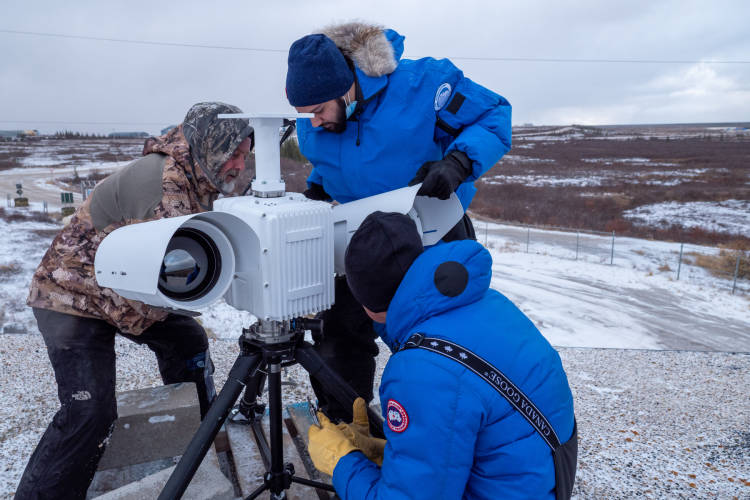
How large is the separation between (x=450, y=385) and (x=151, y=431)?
2048 millimetres

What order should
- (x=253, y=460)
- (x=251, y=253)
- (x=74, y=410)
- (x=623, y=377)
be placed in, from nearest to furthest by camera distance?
(x=251, y=253) < (x=74, y=410) < (x=253, y=460) < (x=623, y=377)

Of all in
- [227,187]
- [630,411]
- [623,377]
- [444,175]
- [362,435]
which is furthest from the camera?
[623,377]

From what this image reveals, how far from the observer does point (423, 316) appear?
1312 millimetres

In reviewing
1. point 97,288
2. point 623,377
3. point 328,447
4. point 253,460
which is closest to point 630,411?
point 623,377

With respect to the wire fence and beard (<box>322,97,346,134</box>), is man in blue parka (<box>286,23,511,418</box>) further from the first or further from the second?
the wire fence

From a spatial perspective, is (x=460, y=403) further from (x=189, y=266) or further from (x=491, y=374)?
(x=189, y=266)

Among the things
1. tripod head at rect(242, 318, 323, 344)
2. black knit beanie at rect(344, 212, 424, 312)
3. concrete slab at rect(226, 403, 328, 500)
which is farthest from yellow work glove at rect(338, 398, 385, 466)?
concrete slab at rect(226, 403, 328, 500)

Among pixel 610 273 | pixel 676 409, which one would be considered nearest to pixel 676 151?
pixel 610 273

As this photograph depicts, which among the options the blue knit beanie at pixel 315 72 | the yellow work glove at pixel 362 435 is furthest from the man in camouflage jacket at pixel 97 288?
the yellow work glove at pixel 362 435

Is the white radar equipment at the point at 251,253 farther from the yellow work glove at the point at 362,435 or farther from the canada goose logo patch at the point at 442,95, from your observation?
the canada goose logo patch at the point at 442,95

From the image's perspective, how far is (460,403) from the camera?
1157 mm

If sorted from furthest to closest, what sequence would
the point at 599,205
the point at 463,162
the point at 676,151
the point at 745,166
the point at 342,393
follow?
the point at 676,151
the point at 745,166
the point at 599,205
the point at 463,162
the point at 342,393

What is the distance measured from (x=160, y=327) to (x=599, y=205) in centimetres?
2189

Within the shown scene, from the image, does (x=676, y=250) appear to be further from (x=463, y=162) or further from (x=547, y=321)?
(x=463, y=162)
